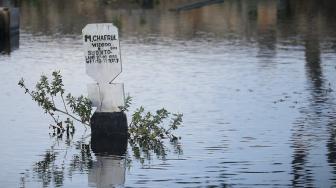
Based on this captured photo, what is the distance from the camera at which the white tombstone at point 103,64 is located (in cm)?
1538

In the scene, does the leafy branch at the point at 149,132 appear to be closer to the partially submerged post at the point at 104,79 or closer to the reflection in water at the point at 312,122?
the partially submerged post at the point at 104,79

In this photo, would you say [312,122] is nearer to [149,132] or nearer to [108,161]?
[149,132]

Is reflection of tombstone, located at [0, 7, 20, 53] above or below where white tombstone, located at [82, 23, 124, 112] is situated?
below

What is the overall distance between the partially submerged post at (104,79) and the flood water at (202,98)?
0.32m

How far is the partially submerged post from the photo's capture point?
1538cm

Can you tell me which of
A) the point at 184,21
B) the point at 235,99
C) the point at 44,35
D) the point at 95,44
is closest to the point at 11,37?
the point at 44,35

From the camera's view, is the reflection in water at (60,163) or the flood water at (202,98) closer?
the reflection in water at (60,163)

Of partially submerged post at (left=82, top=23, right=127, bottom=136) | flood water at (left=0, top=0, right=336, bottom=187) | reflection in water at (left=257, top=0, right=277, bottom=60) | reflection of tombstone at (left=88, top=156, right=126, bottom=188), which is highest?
partially submerged post at (left=82, top=23, right=127, bottom=136)

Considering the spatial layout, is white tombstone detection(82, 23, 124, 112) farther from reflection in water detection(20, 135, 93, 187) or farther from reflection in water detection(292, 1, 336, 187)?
reflection in water detection(292, 1, 336, 187)

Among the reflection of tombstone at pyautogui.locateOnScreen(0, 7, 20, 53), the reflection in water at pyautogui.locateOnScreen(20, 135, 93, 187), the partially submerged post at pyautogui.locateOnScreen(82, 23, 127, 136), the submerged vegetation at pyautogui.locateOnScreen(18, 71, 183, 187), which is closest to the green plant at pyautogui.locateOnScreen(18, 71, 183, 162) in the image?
the submerged vegetation at pyautogui.locateOnScreen(18, 71, 183, 187)

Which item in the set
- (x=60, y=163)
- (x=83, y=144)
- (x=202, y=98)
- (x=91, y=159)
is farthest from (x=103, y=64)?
(x=202, y=98)

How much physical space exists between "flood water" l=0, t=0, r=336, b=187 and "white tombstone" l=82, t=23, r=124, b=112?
55 centimetres

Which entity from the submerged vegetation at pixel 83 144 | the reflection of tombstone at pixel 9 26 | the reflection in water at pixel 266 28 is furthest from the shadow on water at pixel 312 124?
the reflection of tombstone at pixel 9 26

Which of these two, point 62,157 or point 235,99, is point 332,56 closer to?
point 235,99
